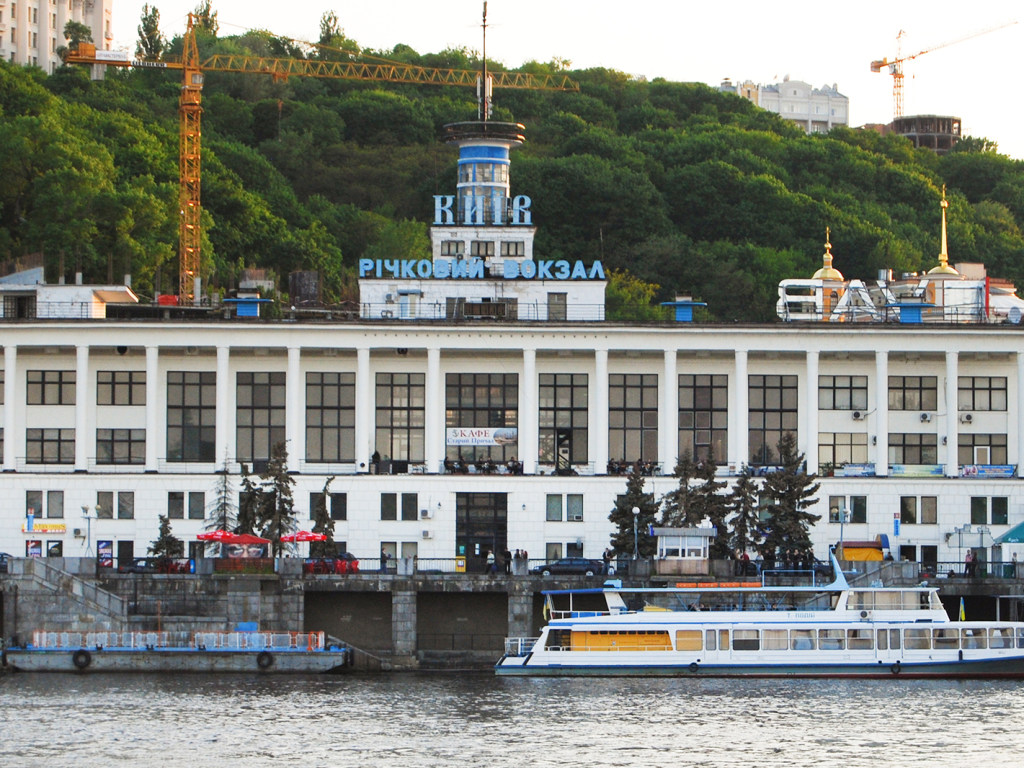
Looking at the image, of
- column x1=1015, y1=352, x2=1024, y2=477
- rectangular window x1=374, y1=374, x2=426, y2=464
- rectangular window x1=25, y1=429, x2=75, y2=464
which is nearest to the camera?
rectangular window x1=25, y1=429, x2=75, y2=464

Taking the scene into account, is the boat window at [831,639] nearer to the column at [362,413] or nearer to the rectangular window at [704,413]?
the rectangular window at [704,413]

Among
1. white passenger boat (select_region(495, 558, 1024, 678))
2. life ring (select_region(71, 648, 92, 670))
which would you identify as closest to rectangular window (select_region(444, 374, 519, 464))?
white passenger boat (select_region(495, 558, 1024, 678))

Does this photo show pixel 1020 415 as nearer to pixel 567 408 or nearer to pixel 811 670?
pixel 567 408

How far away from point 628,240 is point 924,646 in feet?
345

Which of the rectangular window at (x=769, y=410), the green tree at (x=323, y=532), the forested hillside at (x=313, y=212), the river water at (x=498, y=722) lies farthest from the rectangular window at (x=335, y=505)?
the forested hillside at (x=313, y=212)

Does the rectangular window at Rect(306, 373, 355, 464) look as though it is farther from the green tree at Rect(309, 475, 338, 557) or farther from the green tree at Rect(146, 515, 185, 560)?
the green tree at Rect(146, 515, 185, 560)

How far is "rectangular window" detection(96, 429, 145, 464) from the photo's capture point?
4205 inches

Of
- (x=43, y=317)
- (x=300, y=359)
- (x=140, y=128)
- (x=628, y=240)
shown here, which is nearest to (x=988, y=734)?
(x=300, y=359)

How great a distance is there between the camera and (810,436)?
350ft

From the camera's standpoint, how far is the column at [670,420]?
10619 cm

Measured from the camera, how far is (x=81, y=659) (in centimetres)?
8519

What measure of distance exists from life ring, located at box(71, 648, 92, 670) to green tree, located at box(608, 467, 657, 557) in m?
24.7

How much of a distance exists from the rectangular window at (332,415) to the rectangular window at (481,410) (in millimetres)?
5060

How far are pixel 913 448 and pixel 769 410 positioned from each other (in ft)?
25.5
